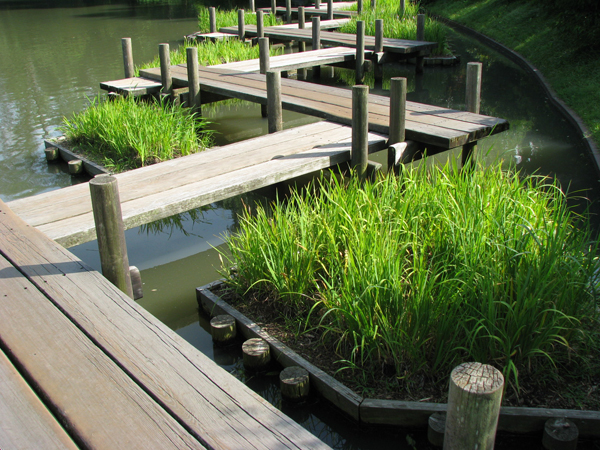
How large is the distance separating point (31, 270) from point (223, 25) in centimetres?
1360

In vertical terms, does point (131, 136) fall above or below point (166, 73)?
below

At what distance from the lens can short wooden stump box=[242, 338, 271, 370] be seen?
3.31 metres

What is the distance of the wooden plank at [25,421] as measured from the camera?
1929 mm

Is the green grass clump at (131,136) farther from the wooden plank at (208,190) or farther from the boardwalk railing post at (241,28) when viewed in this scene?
the boardwalk railing post at (241,28)

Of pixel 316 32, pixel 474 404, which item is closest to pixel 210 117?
pixel 316 32

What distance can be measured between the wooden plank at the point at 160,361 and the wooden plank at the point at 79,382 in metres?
0.04

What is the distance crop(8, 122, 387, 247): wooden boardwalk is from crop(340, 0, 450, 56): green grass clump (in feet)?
24.8

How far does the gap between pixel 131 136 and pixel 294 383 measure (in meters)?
4.13

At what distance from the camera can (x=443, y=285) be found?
305cm

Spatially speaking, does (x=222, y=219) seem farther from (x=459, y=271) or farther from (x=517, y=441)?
(x=517, y=441)

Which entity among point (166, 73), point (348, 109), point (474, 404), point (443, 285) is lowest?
point (443, 285)

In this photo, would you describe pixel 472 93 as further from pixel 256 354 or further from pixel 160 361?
pixel 160 361

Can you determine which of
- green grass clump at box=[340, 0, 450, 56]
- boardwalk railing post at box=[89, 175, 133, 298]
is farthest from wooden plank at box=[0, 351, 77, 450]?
green grass clump at box=[340, 0, 450, 56]

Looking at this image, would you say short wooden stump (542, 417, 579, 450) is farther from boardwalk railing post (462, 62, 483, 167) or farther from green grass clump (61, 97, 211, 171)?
green grass clump (61, 97, 211, 171)
